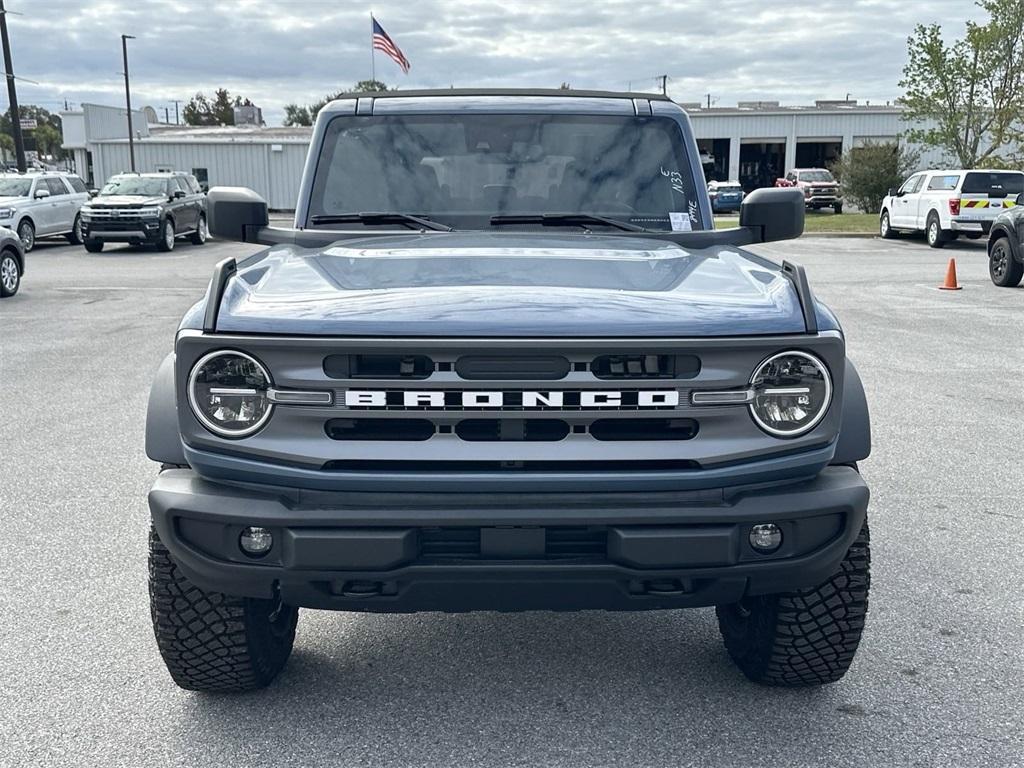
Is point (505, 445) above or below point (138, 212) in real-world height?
above

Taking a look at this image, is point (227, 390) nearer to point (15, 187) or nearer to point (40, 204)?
point (15, 187)

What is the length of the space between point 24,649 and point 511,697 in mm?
1736

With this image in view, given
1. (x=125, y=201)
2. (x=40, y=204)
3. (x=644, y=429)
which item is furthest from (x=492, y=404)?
(x=40, y=204)

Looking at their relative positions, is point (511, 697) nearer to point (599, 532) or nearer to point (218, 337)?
point (599, 532)

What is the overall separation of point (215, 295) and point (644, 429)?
3.92 ft

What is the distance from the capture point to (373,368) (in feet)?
8.89

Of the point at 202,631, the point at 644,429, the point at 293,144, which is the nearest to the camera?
the point at 644,429

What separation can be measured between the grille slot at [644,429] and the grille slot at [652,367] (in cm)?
12

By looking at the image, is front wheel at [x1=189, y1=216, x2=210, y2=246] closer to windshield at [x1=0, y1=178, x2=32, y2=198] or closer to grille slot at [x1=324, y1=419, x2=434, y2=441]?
windshield at [x1=0, y1=178, x2=32, y2=198]

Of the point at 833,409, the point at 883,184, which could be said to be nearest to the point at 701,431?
the point at 833,409

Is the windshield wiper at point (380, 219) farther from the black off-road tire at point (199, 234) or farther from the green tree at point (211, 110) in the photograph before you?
the green tree at point (211, 110)

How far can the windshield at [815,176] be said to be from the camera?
143ft

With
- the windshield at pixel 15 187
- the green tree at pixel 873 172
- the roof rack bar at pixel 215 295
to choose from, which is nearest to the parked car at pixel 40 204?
the windshield at pixel 15 187

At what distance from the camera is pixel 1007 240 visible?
1500cm
